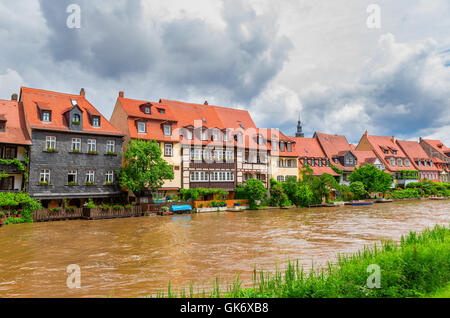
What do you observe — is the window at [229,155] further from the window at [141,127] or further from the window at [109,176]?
the window at [109,176]

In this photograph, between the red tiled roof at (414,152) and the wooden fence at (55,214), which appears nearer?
the wooden fence at (55,214)

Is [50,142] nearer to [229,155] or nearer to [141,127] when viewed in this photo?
[141,127]

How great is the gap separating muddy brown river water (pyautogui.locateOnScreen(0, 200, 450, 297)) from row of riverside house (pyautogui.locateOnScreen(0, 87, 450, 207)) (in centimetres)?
507

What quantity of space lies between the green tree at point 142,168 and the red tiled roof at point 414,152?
5639 cm

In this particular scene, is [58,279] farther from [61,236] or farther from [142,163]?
[142,163]

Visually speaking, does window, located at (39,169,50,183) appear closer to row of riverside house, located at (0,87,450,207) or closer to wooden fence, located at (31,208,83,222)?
row of riverside house, located at (0,87,450,207)

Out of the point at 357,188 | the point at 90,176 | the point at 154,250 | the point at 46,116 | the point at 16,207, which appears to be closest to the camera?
the point at 154,250

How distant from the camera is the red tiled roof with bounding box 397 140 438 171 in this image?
6850cm

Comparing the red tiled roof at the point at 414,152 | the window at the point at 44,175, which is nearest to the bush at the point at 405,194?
the red tiled roof at the point at 414,152

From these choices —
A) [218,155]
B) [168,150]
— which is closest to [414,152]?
[218,155]

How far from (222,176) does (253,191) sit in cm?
420

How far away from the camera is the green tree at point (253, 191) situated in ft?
127

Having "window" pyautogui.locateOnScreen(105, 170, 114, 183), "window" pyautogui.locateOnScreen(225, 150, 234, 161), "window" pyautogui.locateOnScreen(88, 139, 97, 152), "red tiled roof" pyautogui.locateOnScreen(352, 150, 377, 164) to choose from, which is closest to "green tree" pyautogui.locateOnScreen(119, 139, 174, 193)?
"window" pyautogui.locateOnScreen(105, 170, 114, 183)

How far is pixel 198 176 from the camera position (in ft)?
126
